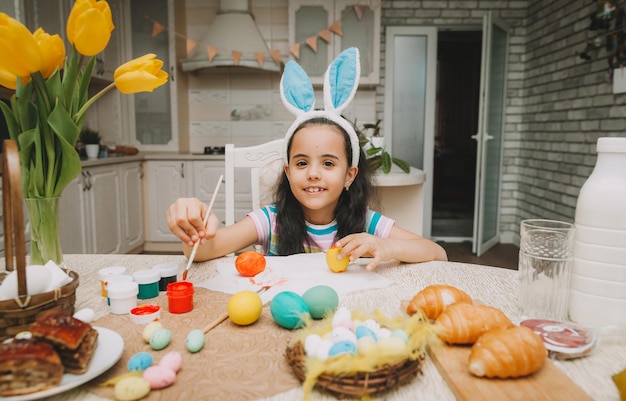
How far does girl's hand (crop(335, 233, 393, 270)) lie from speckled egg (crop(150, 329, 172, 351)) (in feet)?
1.42

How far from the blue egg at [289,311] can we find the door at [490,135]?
11.9 ft

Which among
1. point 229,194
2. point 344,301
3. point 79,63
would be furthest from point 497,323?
point 229,194

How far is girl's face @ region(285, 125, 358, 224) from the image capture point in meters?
1.27

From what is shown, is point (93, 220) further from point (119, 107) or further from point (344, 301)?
point (344, 301)

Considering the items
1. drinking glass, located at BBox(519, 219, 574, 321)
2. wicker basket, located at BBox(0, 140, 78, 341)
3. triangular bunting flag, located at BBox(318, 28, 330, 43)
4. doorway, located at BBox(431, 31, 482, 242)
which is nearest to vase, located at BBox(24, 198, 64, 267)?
wicker basket, located at BBox(0, 140, 78, 341)

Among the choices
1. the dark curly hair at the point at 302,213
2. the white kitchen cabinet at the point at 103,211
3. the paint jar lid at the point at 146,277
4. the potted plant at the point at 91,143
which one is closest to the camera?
the paint jar lid at the point at 146,277

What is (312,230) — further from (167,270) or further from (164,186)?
(164,186)

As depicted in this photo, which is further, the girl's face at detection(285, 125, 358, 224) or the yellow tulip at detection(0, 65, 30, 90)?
the girl's face at detection(285, 125, 358, 224)

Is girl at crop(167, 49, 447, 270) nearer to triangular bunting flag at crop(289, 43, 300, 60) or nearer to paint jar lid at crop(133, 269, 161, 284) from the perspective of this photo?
paint jar lid at crop(133, 269, 161, 284)

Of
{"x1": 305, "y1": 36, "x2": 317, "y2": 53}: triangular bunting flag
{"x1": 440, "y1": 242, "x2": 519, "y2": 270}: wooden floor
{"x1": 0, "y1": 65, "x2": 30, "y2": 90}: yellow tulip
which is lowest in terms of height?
{"x1": 440, "y1": 242, "x2": 519, "y2": 270}: wooden floor

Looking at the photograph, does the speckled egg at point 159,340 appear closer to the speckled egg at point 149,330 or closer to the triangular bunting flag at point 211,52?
the speckled egg at point 149,330

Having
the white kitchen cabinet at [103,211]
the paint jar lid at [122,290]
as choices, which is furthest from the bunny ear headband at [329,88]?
the white kitchen cabinet at [103,211]

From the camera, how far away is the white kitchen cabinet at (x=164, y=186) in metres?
4.11

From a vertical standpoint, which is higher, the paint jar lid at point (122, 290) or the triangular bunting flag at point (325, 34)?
the triangular bunting flag at point (325, 34)
